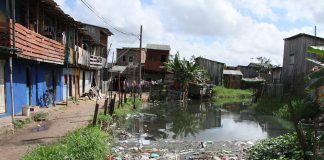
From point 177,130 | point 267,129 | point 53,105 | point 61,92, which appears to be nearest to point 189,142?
point 177,130

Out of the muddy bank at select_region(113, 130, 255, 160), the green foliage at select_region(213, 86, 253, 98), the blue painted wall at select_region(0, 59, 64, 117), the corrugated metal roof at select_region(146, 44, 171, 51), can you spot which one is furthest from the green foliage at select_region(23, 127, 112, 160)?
the corrugated metal roof at select_region(146, 44, 171, 51)

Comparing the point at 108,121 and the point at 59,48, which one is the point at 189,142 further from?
the point at 59,48

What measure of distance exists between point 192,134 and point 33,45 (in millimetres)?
8370

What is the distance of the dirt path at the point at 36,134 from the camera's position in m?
9.23

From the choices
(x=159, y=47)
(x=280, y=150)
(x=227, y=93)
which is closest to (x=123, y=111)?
(x=280, y=150)

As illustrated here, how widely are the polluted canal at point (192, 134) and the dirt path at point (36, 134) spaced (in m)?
1.98

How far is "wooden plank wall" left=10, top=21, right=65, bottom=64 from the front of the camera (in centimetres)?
1335

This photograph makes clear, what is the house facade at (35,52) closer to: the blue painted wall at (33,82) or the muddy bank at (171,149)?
the blue painted wall at (33,82)

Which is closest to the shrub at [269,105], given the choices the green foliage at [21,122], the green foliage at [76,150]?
the green foliage at [21,122]

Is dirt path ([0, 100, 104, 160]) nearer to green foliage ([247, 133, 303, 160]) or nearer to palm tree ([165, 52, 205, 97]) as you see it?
green foliage ([247, 133, 303, 160])

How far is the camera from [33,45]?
15125mm

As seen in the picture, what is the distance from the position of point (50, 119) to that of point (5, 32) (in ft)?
14.7

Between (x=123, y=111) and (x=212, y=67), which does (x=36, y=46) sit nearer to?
(x=123, y=111)

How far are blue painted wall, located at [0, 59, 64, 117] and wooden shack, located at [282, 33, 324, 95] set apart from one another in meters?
16.1
